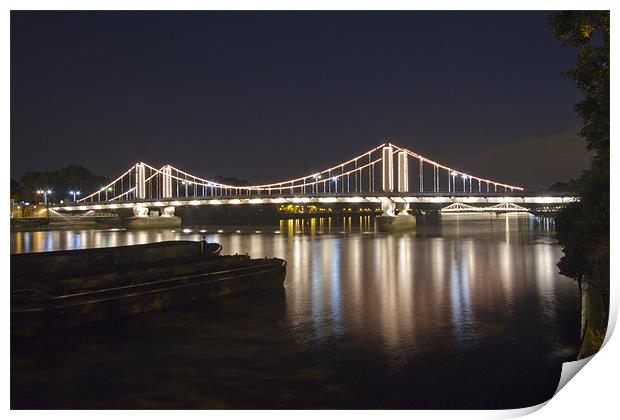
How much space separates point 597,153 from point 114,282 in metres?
9.14

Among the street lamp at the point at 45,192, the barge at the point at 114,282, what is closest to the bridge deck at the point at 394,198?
the street lamp at the point at 45,192

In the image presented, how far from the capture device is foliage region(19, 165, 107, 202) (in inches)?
3056

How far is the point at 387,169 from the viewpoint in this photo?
63.1 metres

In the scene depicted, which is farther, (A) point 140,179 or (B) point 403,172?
(A) point 140,179

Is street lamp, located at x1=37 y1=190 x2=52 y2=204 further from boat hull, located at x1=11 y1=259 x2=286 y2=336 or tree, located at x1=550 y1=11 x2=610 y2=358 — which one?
tree, located at x1=550 y1=11 x2=610 y2=358

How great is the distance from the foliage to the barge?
66502 millimetres

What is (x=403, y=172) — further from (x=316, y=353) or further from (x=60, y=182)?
(x=316, y=353)

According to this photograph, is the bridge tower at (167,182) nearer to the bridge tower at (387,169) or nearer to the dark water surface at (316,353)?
the bridge tower at (387,169)

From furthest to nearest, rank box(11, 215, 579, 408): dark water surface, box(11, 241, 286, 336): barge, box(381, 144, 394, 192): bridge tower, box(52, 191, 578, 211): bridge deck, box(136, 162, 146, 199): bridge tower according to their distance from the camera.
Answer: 1. box(136, 162, 146, 199): bridge tower
2. box(381, 144, 394, 192): bridge tower
3. box(52, 191, 578, 211): bridge deck
4. box(11, 241, 286, 336): barge
5. box(11, 215, 579, 408): dark water surface

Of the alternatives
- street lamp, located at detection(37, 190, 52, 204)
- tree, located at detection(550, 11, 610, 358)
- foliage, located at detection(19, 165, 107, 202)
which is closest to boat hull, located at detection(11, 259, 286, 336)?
tree, located at detection(550, 11, 610, 358)

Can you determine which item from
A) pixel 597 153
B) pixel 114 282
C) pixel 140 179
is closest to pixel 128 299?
pixel 114 282
